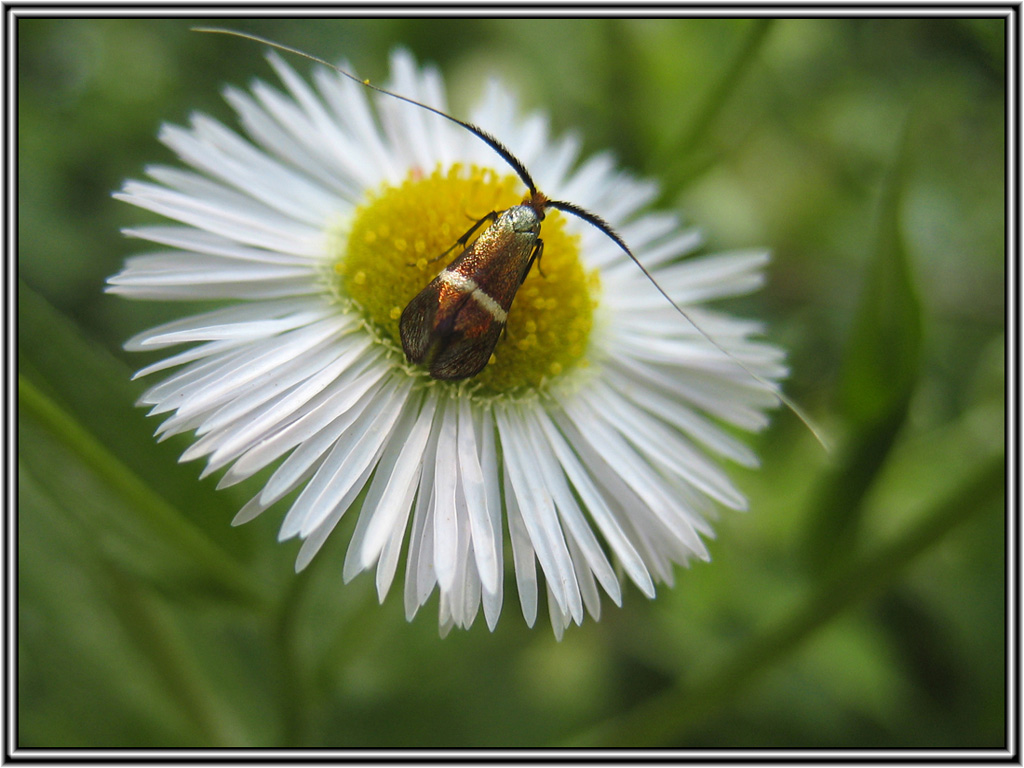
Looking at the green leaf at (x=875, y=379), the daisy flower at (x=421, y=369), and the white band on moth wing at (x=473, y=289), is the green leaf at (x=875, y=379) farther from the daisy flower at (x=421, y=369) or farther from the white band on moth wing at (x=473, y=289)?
the white band on moth wing at (x=473, y=289)

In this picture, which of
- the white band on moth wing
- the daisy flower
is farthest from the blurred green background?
the white band on moth wing

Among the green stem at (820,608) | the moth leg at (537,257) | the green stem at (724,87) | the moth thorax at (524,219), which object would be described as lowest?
the green stem at (820,608)

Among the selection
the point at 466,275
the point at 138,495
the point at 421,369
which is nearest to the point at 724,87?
Answer: the point at 466,275

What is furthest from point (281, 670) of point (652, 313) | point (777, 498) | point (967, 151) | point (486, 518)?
point (967, 151)

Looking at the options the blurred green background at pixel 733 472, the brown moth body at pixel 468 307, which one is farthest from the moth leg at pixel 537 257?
the blurred green background at pixel 733 472

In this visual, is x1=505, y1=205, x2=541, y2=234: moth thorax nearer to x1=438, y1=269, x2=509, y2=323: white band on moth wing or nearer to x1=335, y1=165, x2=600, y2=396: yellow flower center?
x1=335, y1=165, x2=600, y2=396: yellow flower center

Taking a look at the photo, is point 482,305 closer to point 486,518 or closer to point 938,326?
point 486,518
